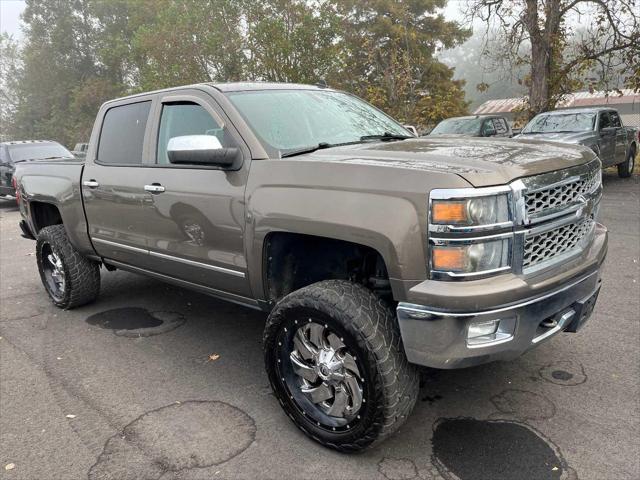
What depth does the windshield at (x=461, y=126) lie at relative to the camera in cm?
1347

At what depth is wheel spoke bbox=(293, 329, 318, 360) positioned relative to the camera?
9.52 feet

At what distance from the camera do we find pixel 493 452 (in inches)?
107

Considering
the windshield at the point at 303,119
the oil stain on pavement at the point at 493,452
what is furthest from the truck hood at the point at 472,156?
the oil stain on pavement at the point at 493,452

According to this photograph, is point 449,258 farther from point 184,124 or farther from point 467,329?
point 184,124

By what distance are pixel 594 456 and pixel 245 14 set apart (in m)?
21.6

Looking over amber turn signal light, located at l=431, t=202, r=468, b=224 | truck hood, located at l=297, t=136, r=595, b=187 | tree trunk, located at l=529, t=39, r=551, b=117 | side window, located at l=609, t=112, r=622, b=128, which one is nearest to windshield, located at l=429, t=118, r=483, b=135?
side window, located at l=609, t=112, r=622, b=128

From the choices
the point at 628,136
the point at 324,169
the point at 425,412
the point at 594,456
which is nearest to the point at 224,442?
the point at 425,412

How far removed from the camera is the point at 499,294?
237 centimetres

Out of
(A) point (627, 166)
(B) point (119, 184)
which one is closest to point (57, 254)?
(B) point (119, 184)

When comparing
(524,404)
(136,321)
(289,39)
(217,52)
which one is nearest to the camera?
(524,404)

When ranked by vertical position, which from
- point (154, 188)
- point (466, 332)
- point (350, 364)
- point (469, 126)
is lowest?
point (350, 364)

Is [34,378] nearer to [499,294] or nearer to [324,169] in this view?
[324,169]

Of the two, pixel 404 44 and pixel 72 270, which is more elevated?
pixel 404 44

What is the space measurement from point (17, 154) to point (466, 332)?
15.0m
